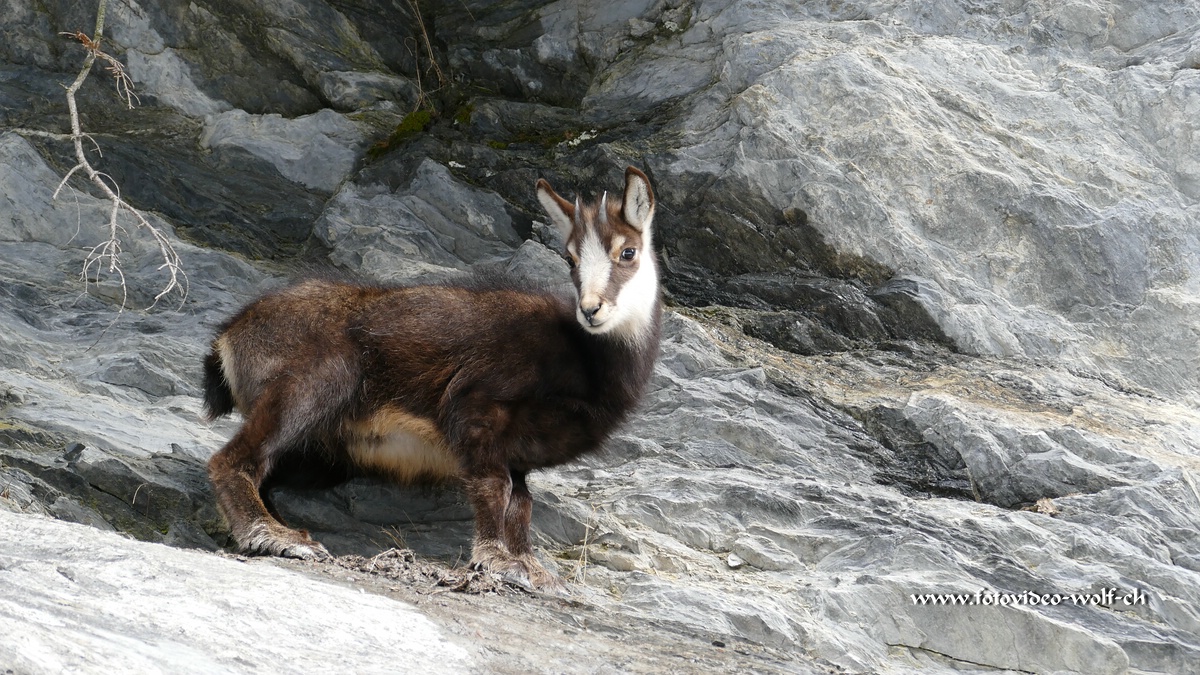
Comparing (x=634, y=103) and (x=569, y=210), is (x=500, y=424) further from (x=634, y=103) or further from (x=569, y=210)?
(x=634, y=103)

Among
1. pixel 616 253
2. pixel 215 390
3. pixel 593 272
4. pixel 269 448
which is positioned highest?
pixel 616 253

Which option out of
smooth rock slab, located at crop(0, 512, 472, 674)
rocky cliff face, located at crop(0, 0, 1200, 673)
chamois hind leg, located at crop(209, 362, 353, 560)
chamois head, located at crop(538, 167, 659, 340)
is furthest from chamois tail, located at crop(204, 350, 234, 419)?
smooth rock slab, located at crop(0, 512, 472, 674)

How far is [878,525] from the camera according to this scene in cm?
645

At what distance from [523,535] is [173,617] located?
2645 mm

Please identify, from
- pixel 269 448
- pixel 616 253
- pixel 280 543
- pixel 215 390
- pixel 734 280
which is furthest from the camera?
pixel 734 280

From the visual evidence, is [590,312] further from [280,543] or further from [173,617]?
[173,617]

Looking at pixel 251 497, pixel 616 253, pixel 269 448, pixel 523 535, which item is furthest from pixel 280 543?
pixel 616 253

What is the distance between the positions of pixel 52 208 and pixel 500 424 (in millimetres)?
5001

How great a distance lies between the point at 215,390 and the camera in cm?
685

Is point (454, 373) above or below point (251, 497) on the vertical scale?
above

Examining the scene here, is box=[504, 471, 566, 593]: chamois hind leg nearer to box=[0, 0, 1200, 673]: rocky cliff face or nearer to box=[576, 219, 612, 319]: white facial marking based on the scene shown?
box=[0, 0, 1200, 673]: rocky cliff face

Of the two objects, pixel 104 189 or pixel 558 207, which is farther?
pixel 558 207

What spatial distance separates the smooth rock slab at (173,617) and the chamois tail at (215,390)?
2.30m

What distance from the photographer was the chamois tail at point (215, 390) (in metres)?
6.79
